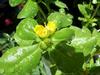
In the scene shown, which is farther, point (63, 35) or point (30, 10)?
point (30, 10)

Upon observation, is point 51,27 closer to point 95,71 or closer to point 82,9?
point 95,71

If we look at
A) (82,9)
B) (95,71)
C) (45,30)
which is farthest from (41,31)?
(82,9)

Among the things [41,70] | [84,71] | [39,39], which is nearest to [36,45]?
[39,39]

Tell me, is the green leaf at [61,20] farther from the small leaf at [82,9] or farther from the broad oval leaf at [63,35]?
the small leaf at [82,9]

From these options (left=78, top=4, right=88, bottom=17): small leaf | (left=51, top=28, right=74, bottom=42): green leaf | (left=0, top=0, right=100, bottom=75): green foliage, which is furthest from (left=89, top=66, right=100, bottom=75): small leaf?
(left=78, top=4, right=88, bottom=17): small leaf

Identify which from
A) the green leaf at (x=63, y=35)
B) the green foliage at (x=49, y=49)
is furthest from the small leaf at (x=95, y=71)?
the green leaf at (x=63, y=35)

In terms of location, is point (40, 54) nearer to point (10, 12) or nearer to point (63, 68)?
→ point (63, 68)
